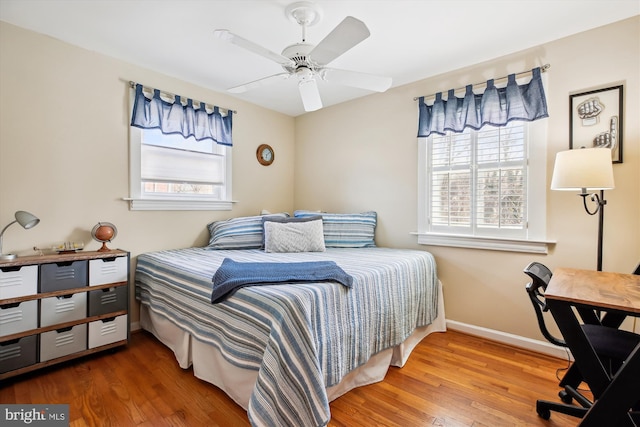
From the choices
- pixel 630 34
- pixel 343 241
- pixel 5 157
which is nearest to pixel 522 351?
pixel 343 241

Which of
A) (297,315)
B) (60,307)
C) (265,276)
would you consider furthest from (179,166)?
(297,315)

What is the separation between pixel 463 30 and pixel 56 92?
3.11 metres

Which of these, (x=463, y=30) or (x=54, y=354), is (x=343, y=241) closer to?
(x=463, y=30)

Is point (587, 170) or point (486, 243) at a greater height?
point (587, 170)

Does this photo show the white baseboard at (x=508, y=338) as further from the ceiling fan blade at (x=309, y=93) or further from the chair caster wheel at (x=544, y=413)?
the ceiling fan blade at (x=309, y=93)

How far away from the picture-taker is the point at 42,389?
1853 millimetres

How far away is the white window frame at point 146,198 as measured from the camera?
2.68 meters

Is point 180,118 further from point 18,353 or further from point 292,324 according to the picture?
point 292,324

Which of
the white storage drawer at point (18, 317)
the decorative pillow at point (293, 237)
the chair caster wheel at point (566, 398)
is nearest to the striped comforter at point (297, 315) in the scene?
the decorative pillow at point (293, 237)

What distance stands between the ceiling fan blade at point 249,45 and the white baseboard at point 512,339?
8.66ft

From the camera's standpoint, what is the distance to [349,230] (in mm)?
3117

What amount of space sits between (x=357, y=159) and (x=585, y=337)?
2.56 meters

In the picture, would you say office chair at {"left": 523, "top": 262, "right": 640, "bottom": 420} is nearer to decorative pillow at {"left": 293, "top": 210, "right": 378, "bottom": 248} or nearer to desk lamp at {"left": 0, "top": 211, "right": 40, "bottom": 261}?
decorative pillow at {"left": 293, "top": 210, "right": 378, "bottom": 248}

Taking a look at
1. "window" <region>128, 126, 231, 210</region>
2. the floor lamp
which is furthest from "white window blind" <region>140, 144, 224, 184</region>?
the floor lamp
